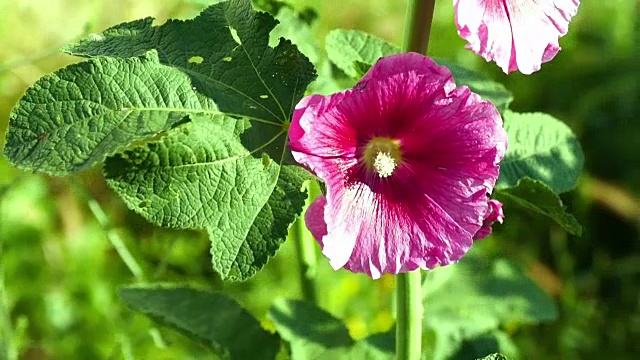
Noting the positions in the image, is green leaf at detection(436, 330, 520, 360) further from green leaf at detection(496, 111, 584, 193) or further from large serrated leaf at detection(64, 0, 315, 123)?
large serrated leaf at detection(64, 0, 315, 123)

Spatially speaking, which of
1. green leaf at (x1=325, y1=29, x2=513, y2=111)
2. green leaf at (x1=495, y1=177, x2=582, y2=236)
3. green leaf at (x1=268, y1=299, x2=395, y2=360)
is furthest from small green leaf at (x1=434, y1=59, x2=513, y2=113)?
green leaf at (x1=268, y1=299, x2=395, y2=360)

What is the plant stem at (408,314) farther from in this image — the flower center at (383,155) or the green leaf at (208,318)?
the green leaf at (208,318)

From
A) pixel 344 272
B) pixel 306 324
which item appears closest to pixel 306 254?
pixel 306 324

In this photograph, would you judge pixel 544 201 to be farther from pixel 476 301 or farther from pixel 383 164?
pixel 476 301

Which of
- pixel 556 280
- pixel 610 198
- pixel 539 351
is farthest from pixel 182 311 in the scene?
pixel 610 198

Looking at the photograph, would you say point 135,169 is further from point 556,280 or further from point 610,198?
point 610,198

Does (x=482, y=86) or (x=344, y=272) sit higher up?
(x=482, y=86)
